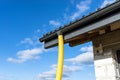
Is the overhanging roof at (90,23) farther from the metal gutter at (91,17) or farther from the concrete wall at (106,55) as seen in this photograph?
the concrete wall at (106,55)

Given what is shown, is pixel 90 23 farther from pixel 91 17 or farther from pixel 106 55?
pixel 106 55

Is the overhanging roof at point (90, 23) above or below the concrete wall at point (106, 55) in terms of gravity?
above

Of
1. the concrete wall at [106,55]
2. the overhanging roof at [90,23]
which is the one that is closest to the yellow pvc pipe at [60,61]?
the overhanging roof at [90,23]

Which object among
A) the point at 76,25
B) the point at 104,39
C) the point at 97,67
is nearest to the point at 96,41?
the point at 104,39

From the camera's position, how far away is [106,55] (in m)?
3.87

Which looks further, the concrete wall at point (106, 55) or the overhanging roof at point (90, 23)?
the concrete wall at point (106, 55)

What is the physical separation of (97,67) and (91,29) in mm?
1011

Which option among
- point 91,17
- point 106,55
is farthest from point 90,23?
point 106,55

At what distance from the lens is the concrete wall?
12.3 feet

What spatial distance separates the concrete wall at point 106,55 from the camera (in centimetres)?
375

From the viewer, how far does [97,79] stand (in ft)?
12.8

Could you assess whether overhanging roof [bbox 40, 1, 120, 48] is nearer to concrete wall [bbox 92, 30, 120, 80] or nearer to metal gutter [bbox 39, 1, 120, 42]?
metal gutter [bbox 39, 1, 120, 42]

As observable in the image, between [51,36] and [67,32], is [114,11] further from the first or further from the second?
[51,36]

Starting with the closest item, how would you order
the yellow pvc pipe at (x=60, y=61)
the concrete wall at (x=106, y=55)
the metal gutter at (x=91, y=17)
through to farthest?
the metal gutter at (x=91, y=17)
the yellow pvc pipe at (x=60, y=61)
the concrete wall at (x=106, y=55)
